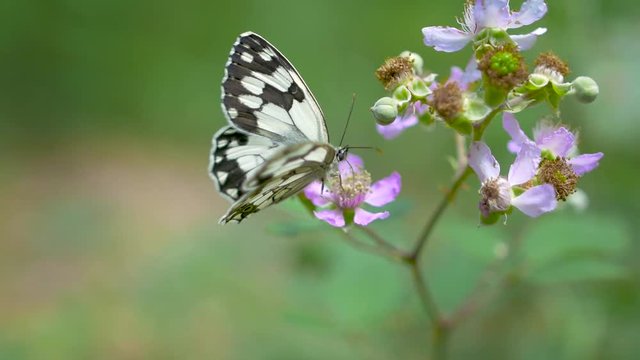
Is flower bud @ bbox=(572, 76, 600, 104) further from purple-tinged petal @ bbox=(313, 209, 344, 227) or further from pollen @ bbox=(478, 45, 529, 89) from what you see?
purple-tinged petal @ bbox=(313, 209, 344, 227)

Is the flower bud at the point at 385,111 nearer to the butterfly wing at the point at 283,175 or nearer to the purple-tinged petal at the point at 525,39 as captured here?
the butterfly wing at the point at 283,175

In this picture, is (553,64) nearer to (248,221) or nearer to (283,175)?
(283,175)

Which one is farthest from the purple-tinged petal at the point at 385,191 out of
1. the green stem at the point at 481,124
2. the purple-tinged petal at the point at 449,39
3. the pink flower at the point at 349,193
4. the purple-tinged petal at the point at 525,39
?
the purple-tinged petal at the point at 525,39

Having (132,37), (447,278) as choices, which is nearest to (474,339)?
(447,278)

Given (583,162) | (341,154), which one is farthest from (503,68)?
(341,154)

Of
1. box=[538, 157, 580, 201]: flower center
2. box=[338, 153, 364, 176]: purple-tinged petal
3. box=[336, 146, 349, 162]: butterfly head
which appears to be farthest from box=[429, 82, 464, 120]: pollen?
box=[338, 153, 364, 176]: purple-tinged petal
